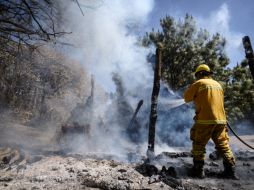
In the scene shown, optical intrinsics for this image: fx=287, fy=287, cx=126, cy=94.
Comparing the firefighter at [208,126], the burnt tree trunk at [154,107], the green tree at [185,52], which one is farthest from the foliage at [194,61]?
the firefighter at [208,126]

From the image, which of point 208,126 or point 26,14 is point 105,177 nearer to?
point 208,126

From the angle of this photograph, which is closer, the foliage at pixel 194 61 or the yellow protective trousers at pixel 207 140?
the yellow protective trousers at pixel 207 140

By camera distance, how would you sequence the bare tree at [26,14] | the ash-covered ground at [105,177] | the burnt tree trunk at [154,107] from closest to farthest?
the bare tree at [26,14], the ash-covered ground at [105,177], the burnt tree trunk at [154,107]

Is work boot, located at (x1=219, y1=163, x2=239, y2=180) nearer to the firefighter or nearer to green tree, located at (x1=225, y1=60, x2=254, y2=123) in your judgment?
the firefighter

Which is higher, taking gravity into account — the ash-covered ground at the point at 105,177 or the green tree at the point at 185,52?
the green tree at the point at 185,52

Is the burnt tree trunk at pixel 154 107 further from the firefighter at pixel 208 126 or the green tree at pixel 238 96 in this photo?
the green tree at pixel 238 96

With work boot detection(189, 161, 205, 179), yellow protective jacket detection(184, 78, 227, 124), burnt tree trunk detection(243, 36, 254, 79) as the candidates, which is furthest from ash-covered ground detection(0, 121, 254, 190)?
burnt tree trunk detection(243, 36, 254, 79)

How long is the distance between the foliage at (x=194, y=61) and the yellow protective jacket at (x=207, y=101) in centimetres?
1571

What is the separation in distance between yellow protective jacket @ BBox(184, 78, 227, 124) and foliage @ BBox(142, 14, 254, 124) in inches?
619

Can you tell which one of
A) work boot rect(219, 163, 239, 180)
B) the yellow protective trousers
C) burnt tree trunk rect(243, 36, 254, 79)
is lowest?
work boot rect(219, 163, 239, 180)

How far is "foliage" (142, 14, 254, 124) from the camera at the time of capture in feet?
67.4

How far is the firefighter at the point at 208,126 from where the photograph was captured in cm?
523

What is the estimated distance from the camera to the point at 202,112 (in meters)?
5.32

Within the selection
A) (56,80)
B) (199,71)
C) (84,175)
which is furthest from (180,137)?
(56,80)
